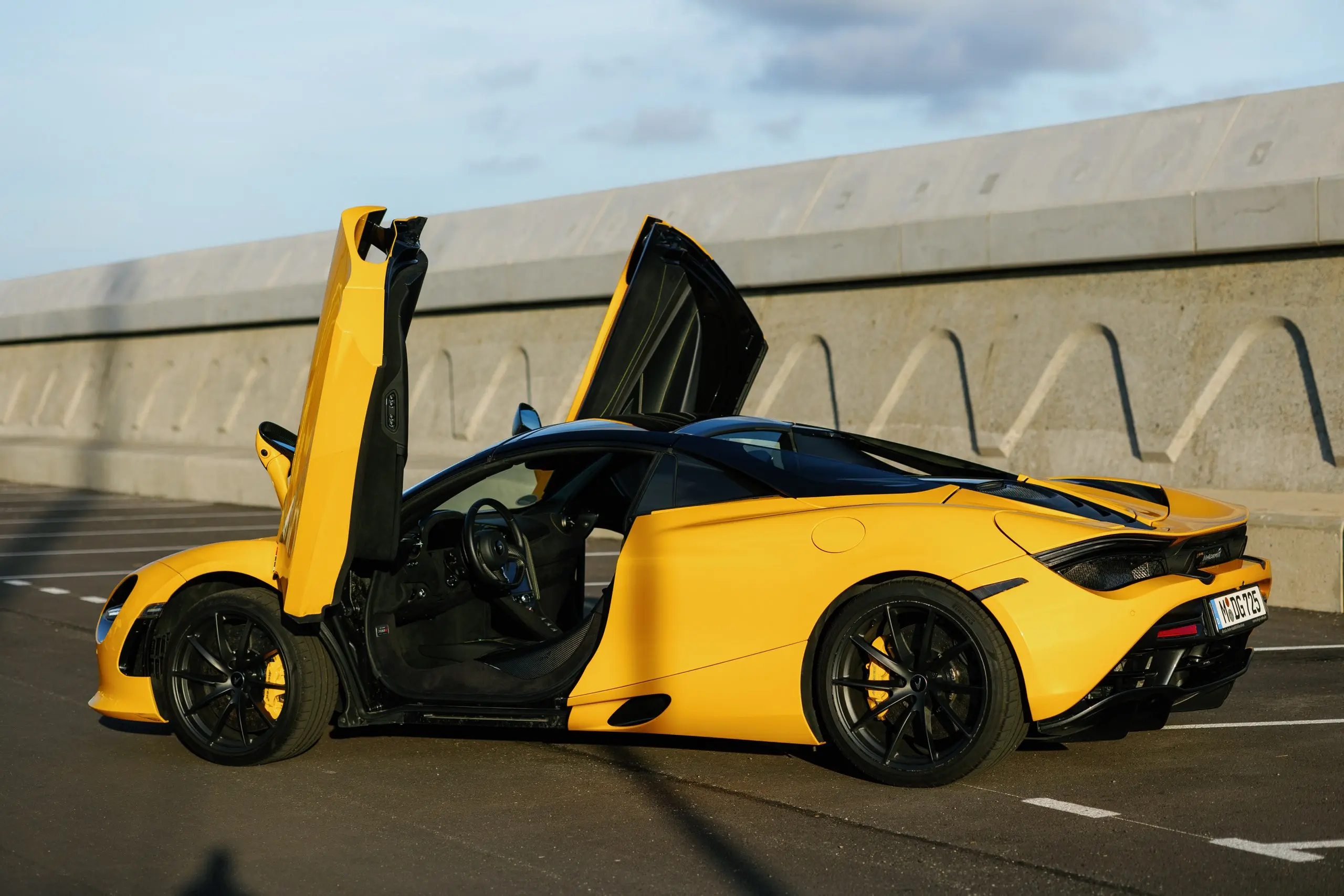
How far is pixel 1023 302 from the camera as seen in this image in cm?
1255

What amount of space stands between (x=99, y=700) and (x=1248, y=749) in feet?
15.5

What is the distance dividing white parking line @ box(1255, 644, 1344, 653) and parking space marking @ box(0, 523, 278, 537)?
11.6 meters

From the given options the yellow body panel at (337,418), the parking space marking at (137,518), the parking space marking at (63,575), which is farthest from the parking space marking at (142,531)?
the yellow body panel at (337,418)

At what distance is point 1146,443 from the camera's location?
1161 cm

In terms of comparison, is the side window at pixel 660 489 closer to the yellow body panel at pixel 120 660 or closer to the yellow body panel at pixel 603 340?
the yellow body panel at pixel 603 340

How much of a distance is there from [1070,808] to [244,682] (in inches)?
128

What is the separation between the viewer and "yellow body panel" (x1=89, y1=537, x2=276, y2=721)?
19.4 feet

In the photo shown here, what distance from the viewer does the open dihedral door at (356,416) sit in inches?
208

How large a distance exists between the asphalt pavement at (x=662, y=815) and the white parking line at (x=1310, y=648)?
0.90 meters

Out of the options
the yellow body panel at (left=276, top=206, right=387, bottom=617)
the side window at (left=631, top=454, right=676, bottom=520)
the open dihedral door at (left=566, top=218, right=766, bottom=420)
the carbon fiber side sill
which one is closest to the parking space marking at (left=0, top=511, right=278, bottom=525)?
the open dihedral door at (left=566, top=218, right=766, bottom=420)

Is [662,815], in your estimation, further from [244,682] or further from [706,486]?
[244,682]

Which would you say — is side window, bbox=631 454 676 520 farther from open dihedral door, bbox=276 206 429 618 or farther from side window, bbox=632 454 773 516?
open dihedral door, bbox=276 206 429 618

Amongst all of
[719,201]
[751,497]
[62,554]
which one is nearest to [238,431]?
[62,554]

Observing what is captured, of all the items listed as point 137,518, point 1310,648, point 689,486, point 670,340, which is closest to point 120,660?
point 689,486
